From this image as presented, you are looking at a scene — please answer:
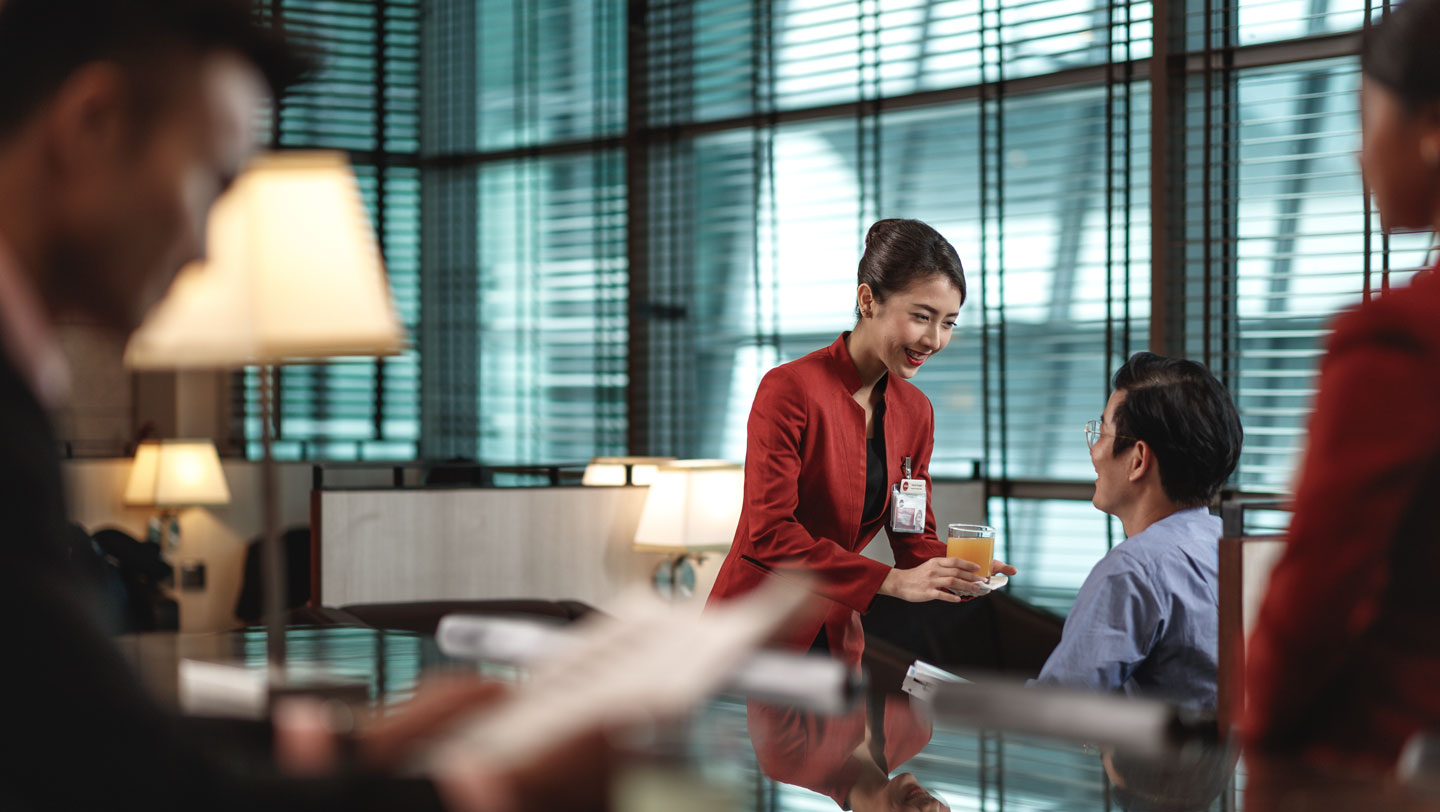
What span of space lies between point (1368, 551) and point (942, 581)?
56.2 inches

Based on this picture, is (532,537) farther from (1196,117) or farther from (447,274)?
(447,274)

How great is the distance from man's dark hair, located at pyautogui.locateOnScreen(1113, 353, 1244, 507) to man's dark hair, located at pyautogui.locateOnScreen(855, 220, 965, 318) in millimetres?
515

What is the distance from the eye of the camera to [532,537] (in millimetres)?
4020

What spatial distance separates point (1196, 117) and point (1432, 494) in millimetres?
4179

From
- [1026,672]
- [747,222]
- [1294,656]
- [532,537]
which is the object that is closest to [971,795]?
[1294,656]

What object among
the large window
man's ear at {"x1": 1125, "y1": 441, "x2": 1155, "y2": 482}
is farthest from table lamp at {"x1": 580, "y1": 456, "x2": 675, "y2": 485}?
man's ear at {"x1": 1125, "y1": 441, "x2": 1155, "y2": 482}

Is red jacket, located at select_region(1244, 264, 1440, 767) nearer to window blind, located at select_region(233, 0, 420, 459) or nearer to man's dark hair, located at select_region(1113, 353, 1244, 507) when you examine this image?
man's dark hair, located at select_region(1113, 353, 1244, 507)

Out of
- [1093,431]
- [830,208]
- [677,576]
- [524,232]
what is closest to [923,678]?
[1093,431]

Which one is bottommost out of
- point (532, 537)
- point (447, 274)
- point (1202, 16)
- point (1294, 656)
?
point (532, 537)

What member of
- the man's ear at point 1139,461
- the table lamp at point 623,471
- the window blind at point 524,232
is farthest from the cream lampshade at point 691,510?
the window blind at point 524,232

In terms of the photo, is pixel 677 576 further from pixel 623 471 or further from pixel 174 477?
pixel 174 477

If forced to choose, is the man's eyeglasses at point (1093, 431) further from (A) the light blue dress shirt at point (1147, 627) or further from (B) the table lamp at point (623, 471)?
(B) the table lamp at point (623, 471)

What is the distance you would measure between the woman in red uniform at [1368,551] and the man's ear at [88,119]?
756mm

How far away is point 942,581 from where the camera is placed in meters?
2.20
